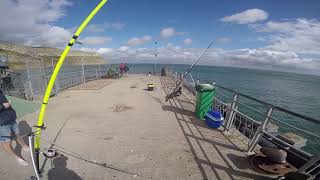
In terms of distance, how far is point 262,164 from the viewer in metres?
4.45

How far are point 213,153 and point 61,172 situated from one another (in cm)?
341

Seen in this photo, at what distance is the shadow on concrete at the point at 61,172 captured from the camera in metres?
4.16

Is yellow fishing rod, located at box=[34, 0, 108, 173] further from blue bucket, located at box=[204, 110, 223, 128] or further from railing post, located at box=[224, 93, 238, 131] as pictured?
blue bucket, located at box=[204, 110, 223, 128]

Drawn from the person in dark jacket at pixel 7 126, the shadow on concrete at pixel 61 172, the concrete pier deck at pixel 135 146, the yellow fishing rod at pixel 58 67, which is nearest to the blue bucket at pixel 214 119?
the concrete pier deck at pixel 135 146

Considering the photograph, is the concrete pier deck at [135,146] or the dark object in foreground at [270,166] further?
the concrete pier deck at [135,146]

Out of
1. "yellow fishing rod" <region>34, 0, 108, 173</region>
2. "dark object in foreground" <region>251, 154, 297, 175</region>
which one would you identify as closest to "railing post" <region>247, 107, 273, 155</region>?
"dark object in foreground" <region>251, 154, 297, 175</region>

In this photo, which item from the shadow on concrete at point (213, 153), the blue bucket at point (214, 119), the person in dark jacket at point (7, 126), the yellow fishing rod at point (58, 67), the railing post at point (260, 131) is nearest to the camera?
the yellow fishing rod at point (58, 67)

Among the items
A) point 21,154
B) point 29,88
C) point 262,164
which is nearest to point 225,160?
point 262,164

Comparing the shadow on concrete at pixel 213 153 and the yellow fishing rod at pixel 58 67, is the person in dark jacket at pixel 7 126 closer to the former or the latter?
the yellow fishing rod at pixel 58 67

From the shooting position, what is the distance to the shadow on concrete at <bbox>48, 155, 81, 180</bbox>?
4.16m

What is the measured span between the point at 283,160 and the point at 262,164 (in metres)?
0.40

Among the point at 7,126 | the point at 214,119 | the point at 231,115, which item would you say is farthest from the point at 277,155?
the point at 7,126

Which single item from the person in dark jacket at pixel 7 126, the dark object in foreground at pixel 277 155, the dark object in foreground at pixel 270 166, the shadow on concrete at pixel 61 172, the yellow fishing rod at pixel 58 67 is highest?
the yellow fishing rod at pixel 58 67

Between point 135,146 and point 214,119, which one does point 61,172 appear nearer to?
point 135,146
